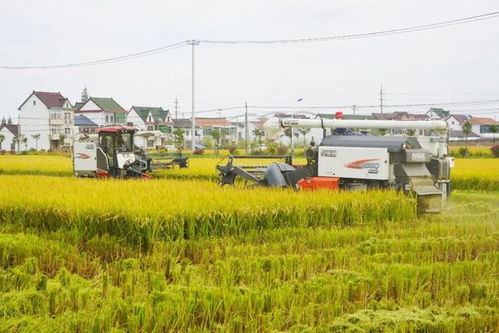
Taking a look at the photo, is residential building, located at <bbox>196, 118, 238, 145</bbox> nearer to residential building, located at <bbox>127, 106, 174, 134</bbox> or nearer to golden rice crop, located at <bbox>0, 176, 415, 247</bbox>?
residential building, located at <bbox>127, 106, 174, 134</bbox>

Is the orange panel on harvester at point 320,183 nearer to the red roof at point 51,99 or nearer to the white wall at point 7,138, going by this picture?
the red roof at point 51,99

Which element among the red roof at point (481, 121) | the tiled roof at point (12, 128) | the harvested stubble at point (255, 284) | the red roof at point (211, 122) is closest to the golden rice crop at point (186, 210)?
the harvested stubble at point (255, 284)

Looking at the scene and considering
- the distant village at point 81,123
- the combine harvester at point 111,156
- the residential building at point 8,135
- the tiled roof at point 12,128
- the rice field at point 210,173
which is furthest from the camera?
the tiled roof at point 12,128

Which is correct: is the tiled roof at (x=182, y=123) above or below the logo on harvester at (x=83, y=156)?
above

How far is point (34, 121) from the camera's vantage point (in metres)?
65.1

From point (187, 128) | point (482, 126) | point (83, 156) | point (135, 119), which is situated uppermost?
point (135, 119)

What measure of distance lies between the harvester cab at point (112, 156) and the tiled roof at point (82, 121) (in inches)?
1943

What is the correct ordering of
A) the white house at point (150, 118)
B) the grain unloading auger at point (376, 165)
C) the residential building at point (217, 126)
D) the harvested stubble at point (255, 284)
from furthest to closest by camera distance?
1. the residential building at point (217, 126)
2. the white house at point (150, 118)
3. the grain unloading auger at point (376, 165)
4. the harvested stubble at point (255, 284)

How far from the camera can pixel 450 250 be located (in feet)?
24.0

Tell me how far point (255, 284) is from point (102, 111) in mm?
66296

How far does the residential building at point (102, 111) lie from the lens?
69.1 m

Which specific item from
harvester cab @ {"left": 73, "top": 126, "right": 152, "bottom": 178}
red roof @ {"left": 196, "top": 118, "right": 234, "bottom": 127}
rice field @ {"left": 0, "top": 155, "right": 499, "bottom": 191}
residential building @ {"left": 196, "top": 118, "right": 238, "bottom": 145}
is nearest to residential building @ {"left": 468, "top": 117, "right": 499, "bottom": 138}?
residential building @ {"left": 196, "top": 118, "right": 238, "bottom": 145}

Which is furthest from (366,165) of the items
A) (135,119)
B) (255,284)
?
(135,119)

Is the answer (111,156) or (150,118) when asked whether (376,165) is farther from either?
(150,118)
